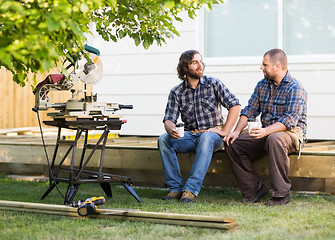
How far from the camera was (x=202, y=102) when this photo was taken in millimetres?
4711

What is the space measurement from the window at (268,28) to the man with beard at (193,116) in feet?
5.44

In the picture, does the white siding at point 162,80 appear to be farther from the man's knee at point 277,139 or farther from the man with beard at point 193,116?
the man's knee at point 277,139

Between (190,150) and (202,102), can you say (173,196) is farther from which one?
(202,102)

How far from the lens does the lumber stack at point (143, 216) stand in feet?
10.5

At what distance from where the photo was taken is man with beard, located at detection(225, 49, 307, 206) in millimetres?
4168

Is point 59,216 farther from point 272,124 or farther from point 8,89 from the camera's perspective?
point 8,89

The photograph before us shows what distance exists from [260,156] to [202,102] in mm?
682

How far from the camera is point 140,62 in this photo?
21.8ft

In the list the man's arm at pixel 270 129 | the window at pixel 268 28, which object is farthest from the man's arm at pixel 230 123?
the window at pixel 268 28

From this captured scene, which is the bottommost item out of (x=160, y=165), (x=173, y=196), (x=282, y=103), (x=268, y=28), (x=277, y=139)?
(x=173, y=196)

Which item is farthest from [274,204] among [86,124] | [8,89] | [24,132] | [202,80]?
[8,89]

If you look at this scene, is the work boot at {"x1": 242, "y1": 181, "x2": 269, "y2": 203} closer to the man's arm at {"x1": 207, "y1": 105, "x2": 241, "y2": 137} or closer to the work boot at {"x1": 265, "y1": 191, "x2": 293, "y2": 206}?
the work boot at {"x1": 265, "y1": 191, "x2": 293, "y2": 206}

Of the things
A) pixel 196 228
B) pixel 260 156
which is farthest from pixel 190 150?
pixel 196 228

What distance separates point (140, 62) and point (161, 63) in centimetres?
28
